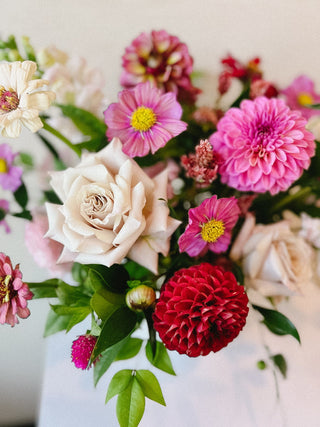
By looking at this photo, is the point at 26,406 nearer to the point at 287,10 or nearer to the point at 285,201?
the point at 285,201

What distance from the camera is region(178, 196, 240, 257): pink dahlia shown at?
0.36 metres

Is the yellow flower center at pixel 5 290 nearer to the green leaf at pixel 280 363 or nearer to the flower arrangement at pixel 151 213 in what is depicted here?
the flower arrangement at pixel 151 213

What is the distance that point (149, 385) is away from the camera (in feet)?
1.24

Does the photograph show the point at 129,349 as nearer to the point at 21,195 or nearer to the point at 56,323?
the point at 56,323

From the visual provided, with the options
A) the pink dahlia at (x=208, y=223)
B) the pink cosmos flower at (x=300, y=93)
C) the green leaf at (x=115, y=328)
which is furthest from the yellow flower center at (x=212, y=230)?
the pink cosmos flower at (x=300, y=93)

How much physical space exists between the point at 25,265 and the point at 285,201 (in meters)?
0.42

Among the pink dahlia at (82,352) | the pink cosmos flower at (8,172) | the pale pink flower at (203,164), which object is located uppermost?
the pale pink flower at (203,164)

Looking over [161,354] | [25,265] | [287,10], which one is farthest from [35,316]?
[287,10]

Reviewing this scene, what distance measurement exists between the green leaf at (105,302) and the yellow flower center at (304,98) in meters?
0.43

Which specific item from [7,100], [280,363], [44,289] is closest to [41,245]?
[44,289]

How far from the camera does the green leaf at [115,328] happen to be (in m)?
0.35

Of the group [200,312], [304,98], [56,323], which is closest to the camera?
[200,312]

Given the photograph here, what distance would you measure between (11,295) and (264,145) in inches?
10.9

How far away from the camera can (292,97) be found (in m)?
0.62
